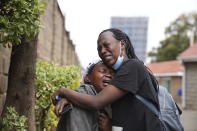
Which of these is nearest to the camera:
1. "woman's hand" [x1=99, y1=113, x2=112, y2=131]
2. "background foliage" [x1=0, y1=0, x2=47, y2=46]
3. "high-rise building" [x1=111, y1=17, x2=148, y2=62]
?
"woman's hand" [x1=99, y1=113, x2=112, y2=131]

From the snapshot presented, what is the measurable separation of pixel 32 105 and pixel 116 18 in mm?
37047

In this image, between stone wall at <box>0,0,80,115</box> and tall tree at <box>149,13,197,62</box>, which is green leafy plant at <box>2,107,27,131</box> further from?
tall tree at <box>149,13,197,62</box>

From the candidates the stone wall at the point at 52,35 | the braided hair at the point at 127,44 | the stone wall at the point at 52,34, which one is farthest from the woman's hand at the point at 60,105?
the stone wall at the point at 52,34

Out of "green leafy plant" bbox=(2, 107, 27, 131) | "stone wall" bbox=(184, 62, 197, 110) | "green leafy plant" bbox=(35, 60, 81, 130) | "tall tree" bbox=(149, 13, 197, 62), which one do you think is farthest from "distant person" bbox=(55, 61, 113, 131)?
"tall tree" bbox=(149, 13, 197, 62)

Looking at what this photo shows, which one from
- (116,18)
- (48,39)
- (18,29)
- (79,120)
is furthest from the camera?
(116,18)

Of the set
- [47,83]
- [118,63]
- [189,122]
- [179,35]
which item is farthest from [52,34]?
[179,35]

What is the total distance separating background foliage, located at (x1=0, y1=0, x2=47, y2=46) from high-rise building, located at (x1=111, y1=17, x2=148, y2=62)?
29.3 metres

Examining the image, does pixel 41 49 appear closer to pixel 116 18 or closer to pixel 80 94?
pixel 80 94

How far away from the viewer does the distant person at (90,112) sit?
245 cm

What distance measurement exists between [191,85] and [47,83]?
1929 cm

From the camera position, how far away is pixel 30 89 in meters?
4.38

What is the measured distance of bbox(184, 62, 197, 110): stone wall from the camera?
76.4ft

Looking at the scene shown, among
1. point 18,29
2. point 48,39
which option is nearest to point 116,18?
point 48,39

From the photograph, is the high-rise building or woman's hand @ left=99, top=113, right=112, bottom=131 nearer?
woman's hand @ left=99, top=113, right=112, bottom=131
